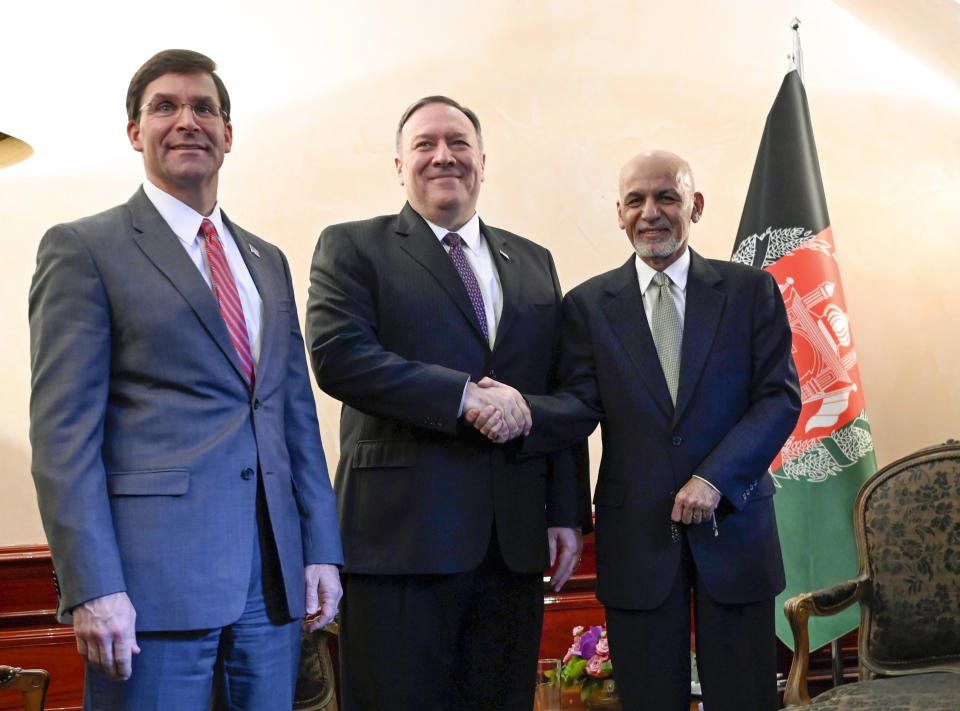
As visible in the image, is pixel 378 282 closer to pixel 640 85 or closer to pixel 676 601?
pixel 676 601

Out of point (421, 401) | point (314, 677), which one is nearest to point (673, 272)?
point (421, 401)

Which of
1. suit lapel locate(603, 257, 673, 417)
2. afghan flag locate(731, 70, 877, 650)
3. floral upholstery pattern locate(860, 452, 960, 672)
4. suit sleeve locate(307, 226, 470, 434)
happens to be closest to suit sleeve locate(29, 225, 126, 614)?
suit sleeve locate(307, 226, 470, 434)

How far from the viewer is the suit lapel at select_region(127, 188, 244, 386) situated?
63.6 inches

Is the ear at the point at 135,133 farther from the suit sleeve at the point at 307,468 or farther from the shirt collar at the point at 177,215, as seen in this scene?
the suit sleeve at the point at 307,468

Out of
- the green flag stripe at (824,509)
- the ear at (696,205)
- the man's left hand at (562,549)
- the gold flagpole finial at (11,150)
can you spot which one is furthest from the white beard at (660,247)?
the gold flagpole finial at (11,150)

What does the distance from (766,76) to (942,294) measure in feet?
3.49

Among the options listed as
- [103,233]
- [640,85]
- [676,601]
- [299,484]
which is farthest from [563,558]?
[640,85]

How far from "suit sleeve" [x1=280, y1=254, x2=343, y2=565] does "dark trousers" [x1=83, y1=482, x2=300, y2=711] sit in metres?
0.13

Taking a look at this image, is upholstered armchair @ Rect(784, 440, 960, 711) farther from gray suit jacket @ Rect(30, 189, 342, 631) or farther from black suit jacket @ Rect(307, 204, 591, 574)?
gray suit jacket @ Rect(30, 189, 342, 631)

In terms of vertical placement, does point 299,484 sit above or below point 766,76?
below

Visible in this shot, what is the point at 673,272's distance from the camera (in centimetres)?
231

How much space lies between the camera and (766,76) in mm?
3787

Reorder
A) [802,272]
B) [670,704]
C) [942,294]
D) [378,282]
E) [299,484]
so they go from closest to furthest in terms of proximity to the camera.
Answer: [299,484] → [670,704] → [378,282] → [802,272] → [942,294]

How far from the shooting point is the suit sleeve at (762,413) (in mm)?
2066
